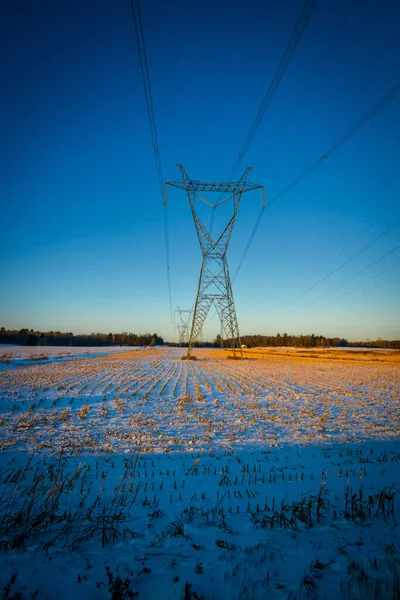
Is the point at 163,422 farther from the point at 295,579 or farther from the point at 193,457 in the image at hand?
the point at 295,579

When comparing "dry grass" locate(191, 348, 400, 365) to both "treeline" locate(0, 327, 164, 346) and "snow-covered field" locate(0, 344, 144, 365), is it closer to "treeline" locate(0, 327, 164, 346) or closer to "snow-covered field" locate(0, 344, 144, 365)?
"snow-covered field" locate(0, 344, 144, 365)

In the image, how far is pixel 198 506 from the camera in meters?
4.71

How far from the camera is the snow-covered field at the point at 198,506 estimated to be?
3.06m

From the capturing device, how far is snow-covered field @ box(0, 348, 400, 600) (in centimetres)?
306

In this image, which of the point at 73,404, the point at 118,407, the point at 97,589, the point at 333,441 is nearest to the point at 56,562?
the point at 97,589

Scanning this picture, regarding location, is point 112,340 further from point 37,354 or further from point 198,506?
point 198,506

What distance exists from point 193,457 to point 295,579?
398cm

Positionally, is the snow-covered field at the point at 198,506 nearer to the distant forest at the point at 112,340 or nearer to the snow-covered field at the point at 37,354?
the snow-covered field at the point at 37,354

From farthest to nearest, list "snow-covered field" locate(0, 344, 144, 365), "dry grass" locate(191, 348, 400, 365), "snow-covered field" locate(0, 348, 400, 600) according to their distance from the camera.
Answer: "dry grass" locate(191, 348, 400, 365), "snow-covered field" locate(0, 344, 144, 365), "snow-covered field" locate(0, 348, 400, 600)

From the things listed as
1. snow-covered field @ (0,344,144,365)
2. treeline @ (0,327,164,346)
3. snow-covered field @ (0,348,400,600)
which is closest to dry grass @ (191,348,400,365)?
snow-covered field @ (0,344,144,365)

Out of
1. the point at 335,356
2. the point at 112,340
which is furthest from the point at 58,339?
the point at 335,356

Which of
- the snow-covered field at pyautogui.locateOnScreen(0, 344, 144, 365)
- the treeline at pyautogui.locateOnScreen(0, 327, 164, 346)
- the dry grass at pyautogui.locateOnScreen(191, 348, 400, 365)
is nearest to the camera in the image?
the snow-covered field at pyautogui.locateOnScreen(0, 344, 144, 365)

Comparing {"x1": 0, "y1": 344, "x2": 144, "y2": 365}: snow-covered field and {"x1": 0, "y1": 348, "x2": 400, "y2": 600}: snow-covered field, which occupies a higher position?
{"x1": 0, "y1": 348, "x2": 400, "y2": 600}: snow-covered field

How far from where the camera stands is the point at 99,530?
3.94 meters
